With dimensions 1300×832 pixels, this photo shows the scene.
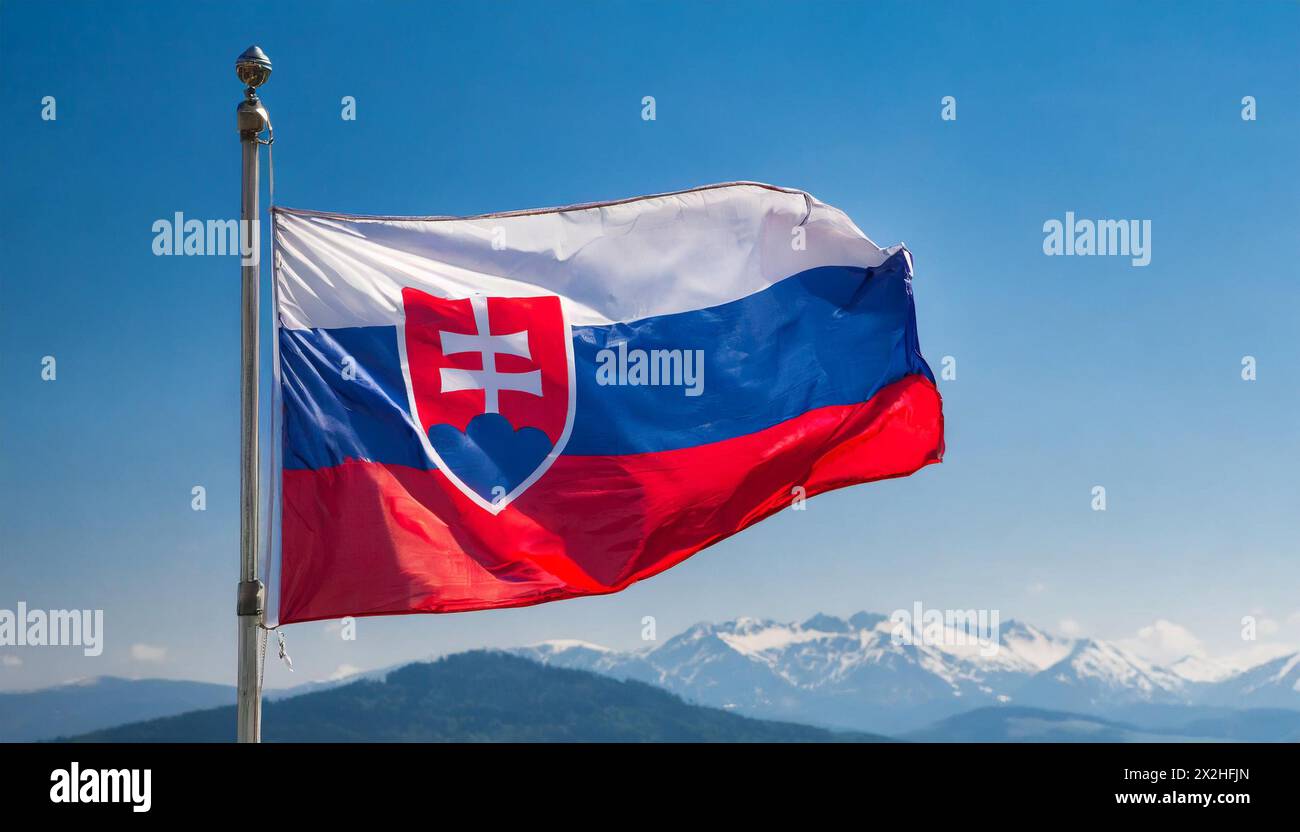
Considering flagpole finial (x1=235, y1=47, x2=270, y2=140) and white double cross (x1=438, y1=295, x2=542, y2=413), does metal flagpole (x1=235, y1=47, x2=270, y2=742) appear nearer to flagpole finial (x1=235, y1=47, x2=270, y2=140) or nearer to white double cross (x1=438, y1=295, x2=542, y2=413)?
flagpole finial (x1=235, y1=47, x2=270, y2=140)

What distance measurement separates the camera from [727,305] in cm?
1501

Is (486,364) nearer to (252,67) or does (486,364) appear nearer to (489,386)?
(489,386)

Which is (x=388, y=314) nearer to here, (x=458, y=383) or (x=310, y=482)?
(x=458, y=383)

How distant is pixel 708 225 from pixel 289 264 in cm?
446

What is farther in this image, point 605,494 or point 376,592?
point 605,494

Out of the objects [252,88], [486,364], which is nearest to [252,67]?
[252,88]

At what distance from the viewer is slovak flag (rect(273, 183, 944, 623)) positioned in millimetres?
12953

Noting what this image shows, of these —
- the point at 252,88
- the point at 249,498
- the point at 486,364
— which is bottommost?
the point at 249,498

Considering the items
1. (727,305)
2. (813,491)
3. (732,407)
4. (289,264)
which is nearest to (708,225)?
(727,305)

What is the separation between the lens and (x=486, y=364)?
1397 centimetres

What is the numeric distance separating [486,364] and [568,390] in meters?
0.88

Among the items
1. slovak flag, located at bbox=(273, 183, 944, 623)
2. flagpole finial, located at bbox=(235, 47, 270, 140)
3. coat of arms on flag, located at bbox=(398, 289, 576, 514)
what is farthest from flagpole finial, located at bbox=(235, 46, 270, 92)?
coat of arms on flag, located at bbox=(398, 289, 576, 514)
